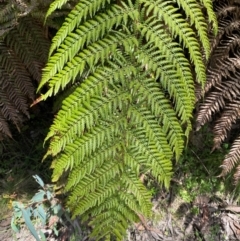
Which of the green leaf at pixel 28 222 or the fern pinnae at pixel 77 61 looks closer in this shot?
the fern pinnae at pixel 77 61

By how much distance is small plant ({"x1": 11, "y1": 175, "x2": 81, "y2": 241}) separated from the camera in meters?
2.48

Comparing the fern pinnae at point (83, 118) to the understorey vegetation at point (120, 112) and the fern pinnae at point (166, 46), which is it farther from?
the fern pinnae at point (166, 46)

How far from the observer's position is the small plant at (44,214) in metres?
2.48

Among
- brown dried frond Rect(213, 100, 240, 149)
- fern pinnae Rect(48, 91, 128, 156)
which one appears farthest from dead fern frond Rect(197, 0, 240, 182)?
fern pinnae Rect(48, 91, 128, 156)

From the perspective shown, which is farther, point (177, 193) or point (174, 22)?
point (177, 193)

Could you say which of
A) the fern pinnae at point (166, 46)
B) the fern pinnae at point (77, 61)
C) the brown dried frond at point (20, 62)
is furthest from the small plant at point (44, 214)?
the fern pinnae at point (166, 46)

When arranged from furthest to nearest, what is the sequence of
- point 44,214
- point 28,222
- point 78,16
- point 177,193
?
point 177,193
point 44,214
point 28,222
point 78,16

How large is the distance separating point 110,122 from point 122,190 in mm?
349

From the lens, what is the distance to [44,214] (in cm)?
246

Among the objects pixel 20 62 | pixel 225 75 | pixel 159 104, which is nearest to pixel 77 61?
pixel 159 104

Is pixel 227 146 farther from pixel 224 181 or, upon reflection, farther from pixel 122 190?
pixel 122 190

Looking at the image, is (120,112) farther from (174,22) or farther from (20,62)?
(20,62)

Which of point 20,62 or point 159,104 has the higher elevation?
point 20,62

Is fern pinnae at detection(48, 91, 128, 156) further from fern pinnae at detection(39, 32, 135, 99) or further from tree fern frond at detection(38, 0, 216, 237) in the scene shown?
fern pinnae at detection(39, 32, 135, 99)
